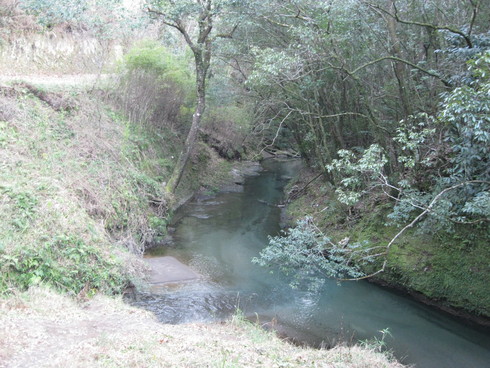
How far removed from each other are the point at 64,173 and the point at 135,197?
223 centimetres

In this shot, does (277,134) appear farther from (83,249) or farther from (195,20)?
(83,249)

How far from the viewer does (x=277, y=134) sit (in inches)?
533

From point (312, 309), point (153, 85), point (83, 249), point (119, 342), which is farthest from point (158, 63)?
point (119, 342)

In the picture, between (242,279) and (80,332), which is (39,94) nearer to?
(242,279)

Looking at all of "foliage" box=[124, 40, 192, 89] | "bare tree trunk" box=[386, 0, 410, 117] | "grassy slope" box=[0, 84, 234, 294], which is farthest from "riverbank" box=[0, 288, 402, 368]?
→ "foliage" box=[124, 40, 192, 89]

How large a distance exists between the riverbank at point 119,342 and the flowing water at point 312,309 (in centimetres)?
137

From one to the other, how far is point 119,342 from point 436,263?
7712mm

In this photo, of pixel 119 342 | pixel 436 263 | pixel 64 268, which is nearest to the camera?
pixel 119 342

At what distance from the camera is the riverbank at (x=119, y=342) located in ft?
16.0

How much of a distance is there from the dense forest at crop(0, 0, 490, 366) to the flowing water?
50cm

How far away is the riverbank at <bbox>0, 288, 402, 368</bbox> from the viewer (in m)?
4.87

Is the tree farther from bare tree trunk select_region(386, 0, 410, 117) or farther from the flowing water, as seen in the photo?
bare tree trunk select_region(386, 0, 410, 117)

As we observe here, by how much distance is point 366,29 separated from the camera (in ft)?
38.4

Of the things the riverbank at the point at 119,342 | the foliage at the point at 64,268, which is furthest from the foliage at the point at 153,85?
the riverbank at the point at 119,342
